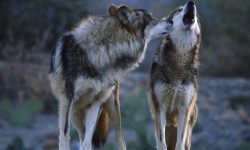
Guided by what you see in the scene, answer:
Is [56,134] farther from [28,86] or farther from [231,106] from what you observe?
[231,106]

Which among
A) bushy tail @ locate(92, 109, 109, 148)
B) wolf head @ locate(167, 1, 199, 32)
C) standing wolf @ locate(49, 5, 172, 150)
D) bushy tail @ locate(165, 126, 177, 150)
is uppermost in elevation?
wolf head @ locate(167, 1, 199, 32)

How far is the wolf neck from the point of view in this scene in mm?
7652

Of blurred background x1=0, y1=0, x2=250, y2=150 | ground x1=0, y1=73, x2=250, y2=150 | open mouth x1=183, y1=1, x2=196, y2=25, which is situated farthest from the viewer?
blurred background x1=0, y1=0, x2=250, y2=150

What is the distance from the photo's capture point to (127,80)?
49.8ft

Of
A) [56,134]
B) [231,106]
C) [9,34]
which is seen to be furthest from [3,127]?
[231,106]

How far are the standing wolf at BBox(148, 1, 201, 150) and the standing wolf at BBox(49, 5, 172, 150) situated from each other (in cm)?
24

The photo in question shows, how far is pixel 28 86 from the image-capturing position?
575 inches

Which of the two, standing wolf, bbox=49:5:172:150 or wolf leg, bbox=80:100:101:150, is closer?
standing wolf, bbox=49:5:172:150

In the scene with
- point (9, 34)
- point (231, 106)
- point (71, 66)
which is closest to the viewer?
point (71, 66)

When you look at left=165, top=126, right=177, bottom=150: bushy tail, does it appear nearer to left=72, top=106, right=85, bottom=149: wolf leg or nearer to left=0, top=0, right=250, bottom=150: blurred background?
left=72, top=106, right=85, bottom=149: wolf leg

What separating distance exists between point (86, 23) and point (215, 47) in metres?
9.54

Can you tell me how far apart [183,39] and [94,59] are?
1.01 meters

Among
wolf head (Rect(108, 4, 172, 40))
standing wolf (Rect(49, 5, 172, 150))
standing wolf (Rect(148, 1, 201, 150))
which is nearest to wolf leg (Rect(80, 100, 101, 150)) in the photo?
standing wolf (Rect(49, 5, 172, 150))

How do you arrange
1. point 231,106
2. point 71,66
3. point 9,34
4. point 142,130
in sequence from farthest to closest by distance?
1. point 9,34
2. point 231,106
3. point 142,130
4. point 71,66
